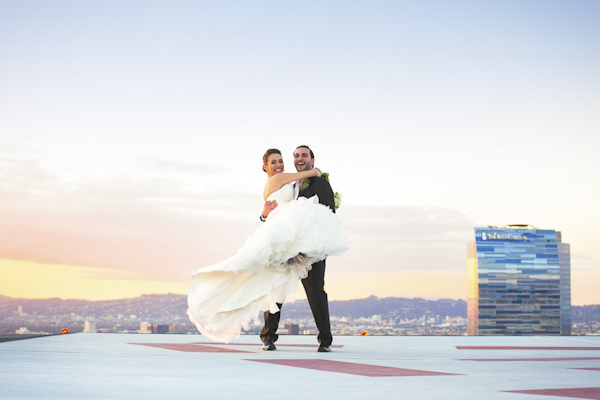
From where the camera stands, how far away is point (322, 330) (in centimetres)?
638

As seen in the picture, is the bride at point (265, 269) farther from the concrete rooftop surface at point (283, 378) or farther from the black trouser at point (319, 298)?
the concrete rooftop surface at point (283, 378)

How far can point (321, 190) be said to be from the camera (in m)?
6.56

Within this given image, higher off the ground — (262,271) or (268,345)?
(262,271)

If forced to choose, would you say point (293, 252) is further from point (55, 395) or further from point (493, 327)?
point (493, 327)

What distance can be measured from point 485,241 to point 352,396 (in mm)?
186189

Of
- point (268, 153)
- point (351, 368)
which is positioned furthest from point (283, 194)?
point (351, 368)

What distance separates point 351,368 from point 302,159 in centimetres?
287

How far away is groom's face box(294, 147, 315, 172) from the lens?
6598 mm

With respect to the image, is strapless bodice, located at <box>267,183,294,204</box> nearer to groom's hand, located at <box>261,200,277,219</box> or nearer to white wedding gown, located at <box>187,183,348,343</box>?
groom's hand, located at <box>261,200,277,219</box>

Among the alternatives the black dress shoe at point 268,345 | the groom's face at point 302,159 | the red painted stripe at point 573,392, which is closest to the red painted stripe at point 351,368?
the red painted stripe at point 573,392

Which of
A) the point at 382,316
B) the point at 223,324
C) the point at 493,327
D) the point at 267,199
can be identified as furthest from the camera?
the point at 493,327

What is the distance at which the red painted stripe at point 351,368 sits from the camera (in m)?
3.89

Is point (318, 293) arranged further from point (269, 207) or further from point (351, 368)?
point (351, 368)

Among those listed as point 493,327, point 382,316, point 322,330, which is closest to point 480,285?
point 493,327
